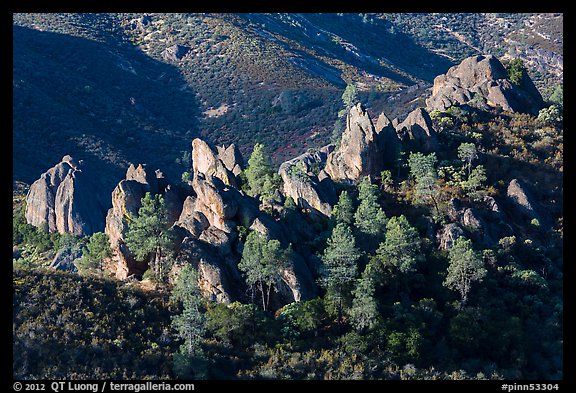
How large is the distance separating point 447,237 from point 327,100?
12603cm

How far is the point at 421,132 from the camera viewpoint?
71.5 m

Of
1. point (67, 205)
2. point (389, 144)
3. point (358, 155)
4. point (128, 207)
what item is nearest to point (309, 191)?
point (358, 155)

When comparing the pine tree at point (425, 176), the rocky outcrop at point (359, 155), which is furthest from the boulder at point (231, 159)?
the pine tree at point (425, 176)

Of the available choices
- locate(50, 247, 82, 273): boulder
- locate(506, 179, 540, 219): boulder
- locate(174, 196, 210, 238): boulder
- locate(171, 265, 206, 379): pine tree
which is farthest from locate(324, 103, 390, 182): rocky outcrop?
locate(50, 247, 82, 273): boulder

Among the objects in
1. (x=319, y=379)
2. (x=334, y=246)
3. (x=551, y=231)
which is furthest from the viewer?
(x=551, y=231)

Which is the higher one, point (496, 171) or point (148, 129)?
point (496, 171)

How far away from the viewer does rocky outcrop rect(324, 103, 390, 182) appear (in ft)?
220

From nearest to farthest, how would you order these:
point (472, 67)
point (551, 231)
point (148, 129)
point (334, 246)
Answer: point (334, 246) < point (551, 231) < point (472, 67) < point (148, 129)

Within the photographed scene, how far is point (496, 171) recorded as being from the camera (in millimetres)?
68938

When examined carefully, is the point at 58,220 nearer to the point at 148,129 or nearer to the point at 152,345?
the point at 152,345

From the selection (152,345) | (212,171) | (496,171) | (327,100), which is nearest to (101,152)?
(327,100)

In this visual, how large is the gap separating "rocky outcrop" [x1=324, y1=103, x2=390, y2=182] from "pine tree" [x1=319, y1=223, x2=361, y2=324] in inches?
534

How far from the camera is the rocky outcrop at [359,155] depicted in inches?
2643

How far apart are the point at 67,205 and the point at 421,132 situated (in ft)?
157
